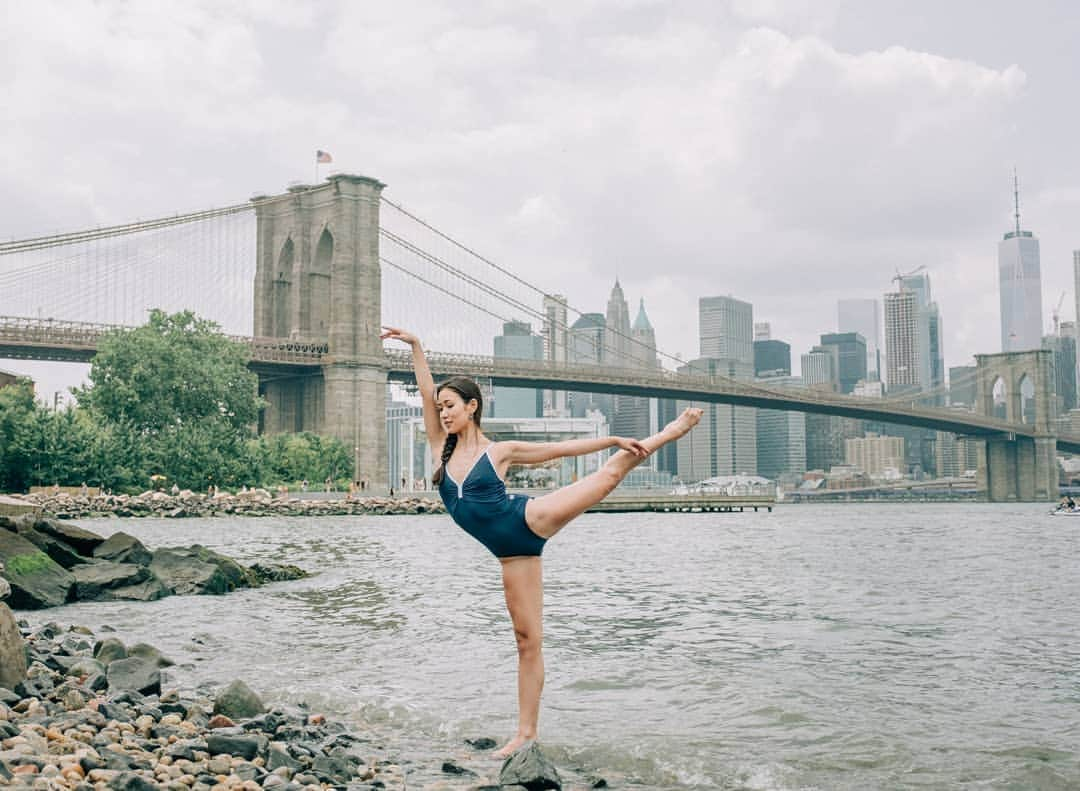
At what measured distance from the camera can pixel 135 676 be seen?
21.1 feet

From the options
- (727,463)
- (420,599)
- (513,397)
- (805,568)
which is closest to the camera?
(420,599)

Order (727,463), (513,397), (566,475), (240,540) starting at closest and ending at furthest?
(240,540), (566,475), (727,463), (513,397)

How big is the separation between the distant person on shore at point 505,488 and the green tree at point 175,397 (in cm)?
4379

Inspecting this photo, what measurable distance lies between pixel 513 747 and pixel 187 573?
1007 cm

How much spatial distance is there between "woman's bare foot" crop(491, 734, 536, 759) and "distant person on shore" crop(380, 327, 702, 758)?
5 centimetres

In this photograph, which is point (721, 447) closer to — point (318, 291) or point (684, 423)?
point (318, 291)

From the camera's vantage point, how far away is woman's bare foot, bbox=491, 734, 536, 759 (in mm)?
5034

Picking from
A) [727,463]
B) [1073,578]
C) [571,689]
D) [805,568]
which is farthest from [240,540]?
[727,463]

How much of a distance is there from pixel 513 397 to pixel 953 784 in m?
157

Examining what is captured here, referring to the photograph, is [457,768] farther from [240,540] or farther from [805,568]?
[240,540]

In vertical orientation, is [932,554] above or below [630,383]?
below

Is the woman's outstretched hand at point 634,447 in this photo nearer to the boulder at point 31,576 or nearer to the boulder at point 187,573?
the boulder at point 31,576

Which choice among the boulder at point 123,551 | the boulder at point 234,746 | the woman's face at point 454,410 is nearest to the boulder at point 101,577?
the boulder at point 123,551

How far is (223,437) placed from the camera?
49.3m
